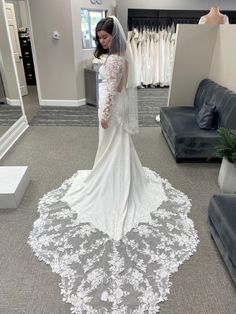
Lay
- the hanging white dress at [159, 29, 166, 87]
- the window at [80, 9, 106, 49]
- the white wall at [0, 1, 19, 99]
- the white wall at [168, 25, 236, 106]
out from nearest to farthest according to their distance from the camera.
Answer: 1. the white wall at [168, 25, 236, 106]
2. the white wall at [0, 1, 19, 99]
3. the window at [80, 9, 106, 49]
4. the hanging white dress at [159, 29, 166, 87]

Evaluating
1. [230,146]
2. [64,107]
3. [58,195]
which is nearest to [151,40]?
[64,107]

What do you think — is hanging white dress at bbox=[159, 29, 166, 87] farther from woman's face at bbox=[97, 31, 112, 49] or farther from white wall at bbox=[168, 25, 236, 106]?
woman's face at bbox=[97, 31, 112, 49]

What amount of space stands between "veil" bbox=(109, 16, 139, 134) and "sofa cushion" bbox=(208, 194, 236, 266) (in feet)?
2.88

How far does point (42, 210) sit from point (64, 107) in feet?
10.5

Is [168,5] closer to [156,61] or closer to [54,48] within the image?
[156,61]

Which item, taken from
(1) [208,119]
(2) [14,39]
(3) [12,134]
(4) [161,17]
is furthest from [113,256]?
(4) [161,17]

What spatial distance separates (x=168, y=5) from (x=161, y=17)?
0.31 metres

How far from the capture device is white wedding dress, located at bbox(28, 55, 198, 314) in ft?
4.81

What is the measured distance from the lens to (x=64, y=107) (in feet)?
16.1

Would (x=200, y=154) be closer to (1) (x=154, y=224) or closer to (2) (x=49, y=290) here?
(1) (x=154, y=224)

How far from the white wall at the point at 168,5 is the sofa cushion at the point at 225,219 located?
5536 millimetres

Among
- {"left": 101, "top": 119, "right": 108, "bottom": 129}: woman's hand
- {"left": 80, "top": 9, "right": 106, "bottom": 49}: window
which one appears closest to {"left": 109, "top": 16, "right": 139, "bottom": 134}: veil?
{"left": 101, "top": 119, "right": 108, "bottom": 129}: woman's hand

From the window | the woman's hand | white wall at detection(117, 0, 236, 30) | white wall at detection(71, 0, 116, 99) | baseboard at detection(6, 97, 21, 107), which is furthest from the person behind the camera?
white wall at detection(117, 0, 236, 30)

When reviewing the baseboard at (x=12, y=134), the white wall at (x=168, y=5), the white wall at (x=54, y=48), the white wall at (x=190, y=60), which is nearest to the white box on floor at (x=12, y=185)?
the baseboard at (x=12, y=134)
